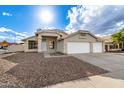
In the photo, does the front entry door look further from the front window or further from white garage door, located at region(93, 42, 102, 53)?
white garage door, located at region(93, 42, 102, 53)

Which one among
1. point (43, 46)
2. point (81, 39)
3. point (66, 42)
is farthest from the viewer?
point (43, 46)

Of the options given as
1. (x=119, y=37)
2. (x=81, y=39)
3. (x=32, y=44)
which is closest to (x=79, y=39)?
(x=81, y=39)

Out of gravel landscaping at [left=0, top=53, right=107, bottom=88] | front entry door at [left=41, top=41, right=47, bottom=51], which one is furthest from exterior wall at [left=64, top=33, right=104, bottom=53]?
gravel landscaping at [left=0, top=53, right=107, bottom=88]

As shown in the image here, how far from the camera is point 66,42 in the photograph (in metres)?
16.4

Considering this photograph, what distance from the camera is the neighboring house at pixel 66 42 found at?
16.7 m

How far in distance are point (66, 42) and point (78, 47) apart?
7.22 ft

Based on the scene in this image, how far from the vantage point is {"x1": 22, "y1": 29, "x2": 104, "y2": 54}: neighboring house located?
16.7 meters

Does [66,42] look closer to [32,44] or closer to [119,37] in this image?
[32,44]

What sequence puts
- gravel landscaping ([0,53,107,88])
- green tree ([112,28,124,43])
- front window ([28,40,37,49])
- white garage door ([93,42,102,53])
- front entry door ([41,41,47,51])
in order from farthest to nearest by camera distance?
green tree ([112,28,124,43])
front window ([28,40,37,49])
front entry door ([41,41,47,51])
white garage door ([93,42,102,53])
gravel landscaping ([0,53,107,88])
